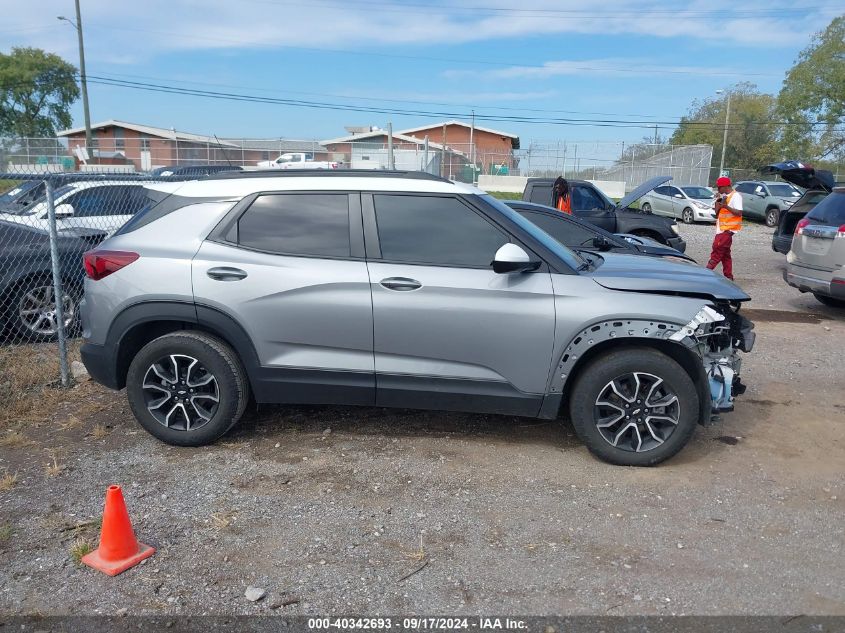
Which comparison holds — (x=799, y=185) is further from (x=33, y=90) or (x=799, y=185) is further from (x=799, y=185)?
(x=33, y=90)

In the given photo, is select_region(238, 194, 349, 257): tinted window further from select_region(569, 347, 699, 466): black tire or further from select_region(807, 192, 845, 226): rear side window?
select_region(807, 192, 845, 226): rear side window

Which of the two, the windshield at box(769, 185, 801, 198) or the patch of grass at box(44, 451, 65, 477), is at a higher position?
the windshield at box(769, 185, 801, 198)

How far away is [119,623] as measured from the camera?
296 cm

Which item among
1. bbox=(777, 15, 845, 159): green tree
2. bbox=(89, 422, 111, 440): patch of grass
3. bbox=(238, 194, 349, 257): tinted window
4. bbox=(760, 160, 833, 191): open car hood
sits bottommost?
bbox=(89, 422, 111, 440): patch of grass

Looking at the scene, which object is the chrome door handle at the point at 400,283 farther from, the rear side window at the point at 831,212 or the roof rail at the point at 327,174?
the rear side window at the point at 831,212

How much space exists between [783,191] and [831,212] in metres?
17.2

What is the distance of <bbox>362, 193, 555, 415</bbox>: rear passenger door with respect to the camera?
14.2ft

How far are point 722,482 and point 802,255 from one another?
583 centimetres

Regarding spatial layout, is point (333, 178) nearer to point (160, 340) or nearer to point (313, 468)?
point (160, 340)

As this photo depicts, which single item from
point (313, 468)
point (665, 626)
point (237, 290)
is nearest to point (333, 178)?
Result: point (237, 290)

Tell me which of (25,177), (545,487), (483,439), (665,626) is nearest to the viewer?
(665,626)

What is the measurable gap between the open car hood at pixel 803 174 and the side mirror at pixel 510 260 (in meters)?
8.46

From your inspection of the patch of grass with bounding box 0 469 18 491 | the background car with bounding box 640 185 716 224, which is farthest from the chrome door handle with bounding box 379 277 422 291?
the background car with bounding box 640 185 716 224

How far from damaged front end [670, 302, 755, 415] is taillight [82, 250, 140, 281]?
140 inches
